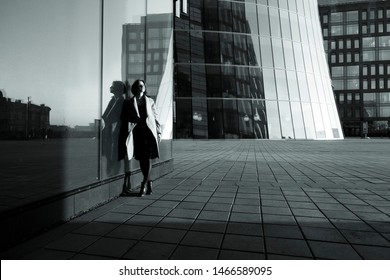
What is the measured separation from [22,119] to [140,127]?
86.7 inches

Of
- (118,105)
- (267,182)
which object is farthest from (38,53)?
(267,182)

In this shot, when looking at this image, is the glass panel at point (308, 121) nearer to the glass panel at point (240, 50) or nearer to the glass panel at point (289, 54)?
the glass panel at point (289, 54)

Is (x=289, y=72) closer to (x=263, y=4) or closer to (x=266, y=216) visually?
(x=263, y=4)

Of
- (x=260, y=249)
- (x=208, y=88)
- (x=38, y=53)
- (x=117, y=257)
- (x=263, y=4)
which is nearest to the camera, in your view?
(x=117, y=257)

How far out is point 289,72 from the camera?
2925cm

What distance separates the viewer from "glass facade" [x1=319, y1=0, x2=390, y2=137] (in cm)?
7075

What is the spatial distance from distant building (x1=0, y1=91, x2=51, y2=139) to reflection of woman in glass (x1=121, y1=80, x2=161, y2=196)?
5.24 ft

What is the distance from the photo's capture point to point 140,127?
513cm

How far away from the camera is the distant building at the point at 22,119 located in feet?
9.32

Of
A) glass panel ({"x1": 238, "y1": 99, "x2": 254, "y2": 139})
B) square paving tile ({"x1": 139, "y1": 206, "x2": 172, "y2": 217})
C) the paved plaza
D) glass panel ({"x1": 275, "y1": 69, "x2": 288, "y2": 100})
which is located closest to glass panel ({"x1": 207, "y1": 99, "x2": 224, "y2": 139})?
glass panel ({"x1": 238, "y1": 99, "x2": 254, "y2": 139})

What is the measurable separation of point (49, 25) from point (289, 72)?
28.3 meters

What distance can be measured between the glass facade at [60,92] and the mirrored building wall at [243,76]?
2124 centimetres

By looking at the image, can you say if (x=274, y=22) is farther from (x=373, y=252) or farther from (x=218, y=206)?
(x=373, y=252)

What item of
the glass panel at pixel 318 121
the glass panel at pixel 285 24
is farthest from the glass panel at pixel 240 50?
the glass panel at pixel 318 121
